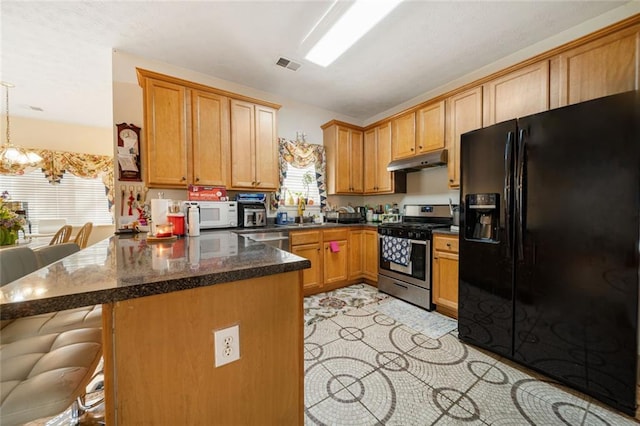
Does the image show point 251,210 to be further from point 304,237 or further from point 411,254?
point 411,254

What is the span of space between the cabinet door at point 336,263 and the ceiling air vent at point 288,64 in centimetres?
218

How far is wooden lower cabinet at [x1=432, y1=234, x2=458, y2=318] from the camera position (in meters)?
2.35

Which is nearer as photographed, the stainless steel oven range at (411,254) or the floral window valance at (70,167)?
the stainless steel oven range at (411,254)

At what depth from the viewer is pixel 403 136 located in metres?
3.22

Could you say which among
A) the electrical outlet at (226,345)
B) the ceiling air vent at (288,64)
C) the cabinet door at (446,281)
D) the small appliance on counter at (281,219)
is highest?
the ceiling air vent at (288,64)

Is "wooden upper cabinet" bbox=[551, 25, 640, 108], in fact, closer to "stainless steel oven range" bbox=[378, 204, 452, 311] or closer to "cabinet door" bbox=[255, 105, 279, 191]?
"stainless steel oven range" bbox=[378, 204, 452, 311]

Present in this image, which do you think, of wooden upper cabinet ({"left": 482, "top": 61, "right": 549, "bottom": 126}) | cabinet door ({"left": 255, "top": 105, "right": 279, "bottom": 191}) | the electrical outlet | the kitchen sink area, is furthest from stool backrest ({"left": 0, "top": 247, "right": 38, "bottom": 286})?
wooden upper cabinet ({"left": 482, "top": 61, "right": 549, "bottom": 126})

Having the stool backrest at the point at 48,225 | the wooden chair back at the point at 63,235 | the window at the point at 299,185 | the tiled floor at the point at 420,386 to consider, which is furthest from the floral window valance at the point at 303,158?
the stool backrest at the point at 48,225

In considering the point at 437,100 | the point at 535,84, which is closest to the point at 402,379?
the point at 535,84

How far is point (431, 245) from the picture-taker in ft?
8.41

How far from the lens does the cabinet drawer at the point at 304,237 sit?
114 inches

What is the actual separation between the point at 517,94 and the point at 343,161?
2146mm

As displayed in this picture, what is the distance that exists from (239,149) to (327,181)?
149 centimetres

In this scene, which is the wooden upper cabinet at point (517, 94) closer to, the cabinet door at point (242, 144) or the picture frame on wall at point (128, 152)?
the cabinet door at point (242, 144)
